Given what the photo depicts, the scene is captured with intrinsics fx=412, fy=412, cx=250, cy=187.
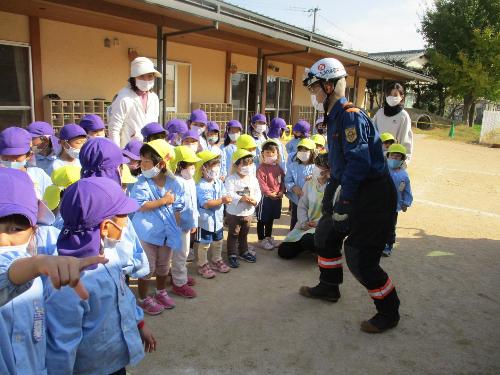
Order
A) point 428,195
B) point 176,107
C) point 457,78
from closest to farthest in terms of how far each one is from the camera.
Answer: point 428,195, point 176,107, point 457,78

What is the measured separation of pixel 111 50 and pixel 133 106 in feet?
17.1

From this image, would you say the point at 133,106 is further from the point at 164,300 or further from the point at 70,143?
the point at 164,300

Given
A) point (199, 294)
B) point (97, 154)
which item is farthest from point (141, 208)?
point (199, 294)

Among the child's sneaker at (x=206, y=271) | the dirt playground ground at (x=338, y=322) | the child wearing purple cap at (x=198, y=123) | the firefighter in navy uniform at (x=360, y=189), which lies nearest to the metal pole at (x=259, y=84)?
the child wearing purple cap at (x=198, y=123)

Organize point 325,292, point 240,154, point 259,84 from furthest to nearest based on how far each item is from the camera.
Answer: point 259,84 → point 240,154 → point 325,292

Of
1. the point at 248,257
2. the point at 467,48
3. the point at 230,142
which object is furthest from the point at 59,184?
the point at 467,48

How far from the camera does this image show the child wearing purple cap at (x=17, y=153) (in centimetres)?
315

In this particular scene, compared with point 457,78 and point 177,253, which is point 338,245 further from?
point 457,78

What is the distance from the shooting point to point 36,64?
7.42m

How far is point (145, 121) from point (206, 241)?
1.50 meters

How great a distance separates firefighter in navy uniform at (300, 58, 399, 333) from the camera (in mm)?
2994

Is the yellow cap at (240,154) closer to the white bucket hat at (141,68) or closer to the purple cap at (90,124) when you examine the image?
the white bucket hat at (141,68)

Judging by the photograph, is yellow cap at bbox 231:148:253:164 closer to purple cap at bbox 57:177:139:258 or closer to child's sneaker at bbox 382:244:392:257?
child's sneaker at bbox 382:244:392:257

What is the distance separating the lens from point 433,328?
3.26 metres
